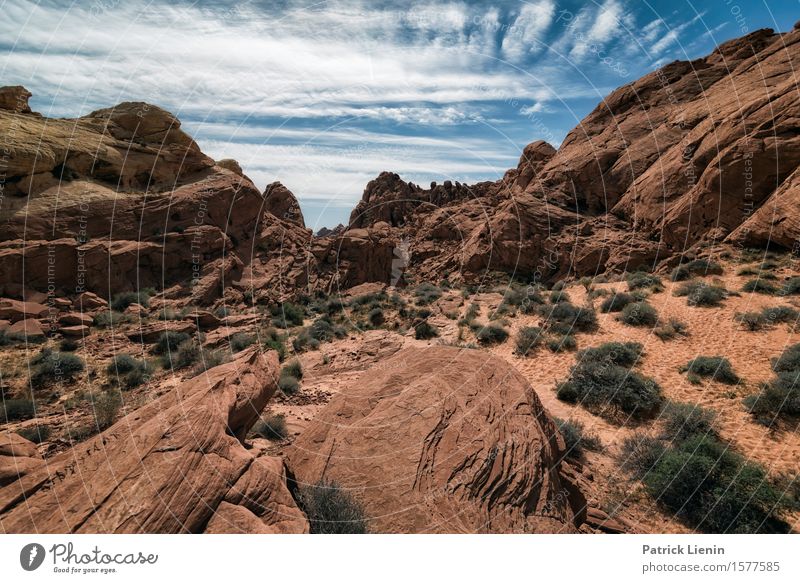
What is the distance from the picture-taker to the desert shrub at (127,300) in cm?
2292

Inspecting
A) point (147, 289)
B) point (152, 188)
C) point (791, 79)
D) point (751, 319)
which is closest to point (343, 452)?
point (751, 319)

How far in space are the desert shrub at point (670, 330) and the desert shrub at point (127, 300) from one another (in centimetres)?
2876

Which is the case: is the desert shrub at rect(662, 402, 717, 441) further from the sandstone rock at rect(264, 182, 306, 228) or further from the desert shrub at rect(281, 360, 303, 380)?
the sandstone rock at rect(264, 182, 306, 228)

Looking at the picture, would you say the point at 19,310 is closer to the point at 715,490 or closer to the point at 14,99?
the point at 14,99

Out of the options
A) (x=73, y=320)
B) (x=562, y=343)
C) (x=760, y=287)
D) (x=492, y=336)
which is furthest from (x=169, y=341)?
(x=760, y=287)

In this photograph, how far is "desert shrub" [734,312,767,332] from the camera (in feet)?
48.6

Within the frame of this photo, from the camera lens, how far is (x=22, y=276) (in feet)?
72.5

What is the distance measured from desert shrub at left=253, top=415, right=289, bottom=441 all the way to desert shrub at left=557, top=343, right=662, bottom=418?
930 cm

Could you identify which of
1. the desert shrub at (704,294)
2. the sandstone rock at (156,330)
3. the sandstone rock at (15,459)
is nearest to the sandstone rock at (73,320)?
the sandstone rock at (156,330)

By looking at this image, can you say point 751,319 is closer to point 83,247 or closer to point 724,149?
point 724,149

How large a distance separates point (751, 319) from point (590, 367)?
7612mm

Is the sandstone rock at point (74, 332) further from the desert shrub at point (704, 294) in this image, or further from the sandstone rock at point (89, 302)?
the desert shrub at point (704, 294)

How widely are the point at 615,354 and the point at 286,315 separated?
1998cm

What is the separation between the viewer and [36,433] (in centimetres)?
973
